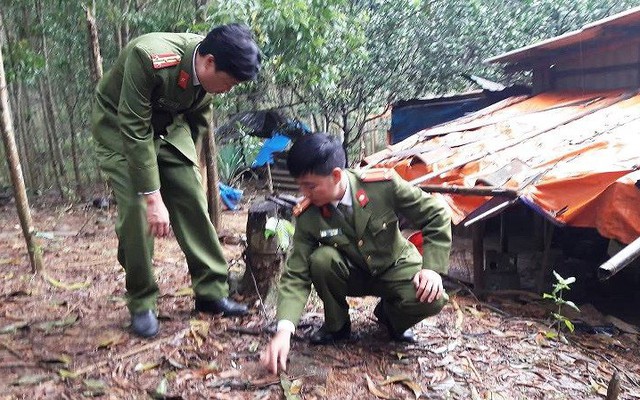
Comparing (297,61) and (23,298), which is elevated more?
(297,61)

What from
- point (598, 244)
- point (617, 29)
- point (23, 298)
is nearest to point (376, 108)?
point (617, 29)

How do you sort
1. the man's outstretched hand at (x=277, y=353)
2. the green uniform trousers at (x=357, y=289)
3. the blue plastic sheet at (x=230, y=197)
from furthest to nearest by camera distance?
the blue plastic sheet at (x=230, y=197) < the green uniform trousers at (x=357, y=289) < the man's outstretched hand at (x=277, y=353)

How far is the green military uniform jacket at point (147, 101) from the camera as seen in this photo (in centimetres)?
266

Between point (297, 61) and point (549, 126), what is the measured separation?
3.80 m

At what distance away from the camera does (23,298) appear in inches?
147

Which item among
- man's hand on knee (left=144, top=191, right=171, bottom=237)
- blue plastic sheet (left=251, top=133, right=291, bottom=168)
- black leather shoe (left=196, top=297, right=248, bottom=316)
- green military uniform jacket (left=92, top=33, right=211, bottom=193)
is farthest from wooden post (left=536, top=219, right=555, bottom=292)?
blue plastic sheet (left=251, top=133, right=291, bottom=168)

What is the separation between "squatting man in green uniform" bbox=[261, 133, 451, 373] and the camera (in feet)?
8.21

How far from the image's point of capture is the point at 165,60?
106 inches

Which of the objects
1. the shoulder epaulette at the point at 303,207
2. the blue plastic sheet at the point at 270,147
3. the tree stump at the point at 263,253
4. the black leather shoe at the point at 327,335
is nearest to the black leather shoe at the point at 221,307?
the tree stump at the point at 263,253

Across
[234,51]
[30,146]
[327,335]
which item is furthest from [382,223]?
[30,146]

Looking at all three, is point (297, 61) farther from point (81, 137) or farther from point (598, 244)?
point (81, 137)

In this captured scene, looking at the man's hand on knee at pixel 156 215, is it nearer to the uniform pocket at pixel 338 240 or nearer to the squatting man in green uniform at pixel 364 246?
the squatting man in green uniform at pixel 364 246

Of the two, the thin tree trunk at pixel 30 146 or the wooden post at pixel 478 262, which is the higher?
the thin tree trunk at pixel 30 146

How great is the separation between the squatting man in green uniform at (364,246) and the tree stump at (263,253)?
1.80 ft
